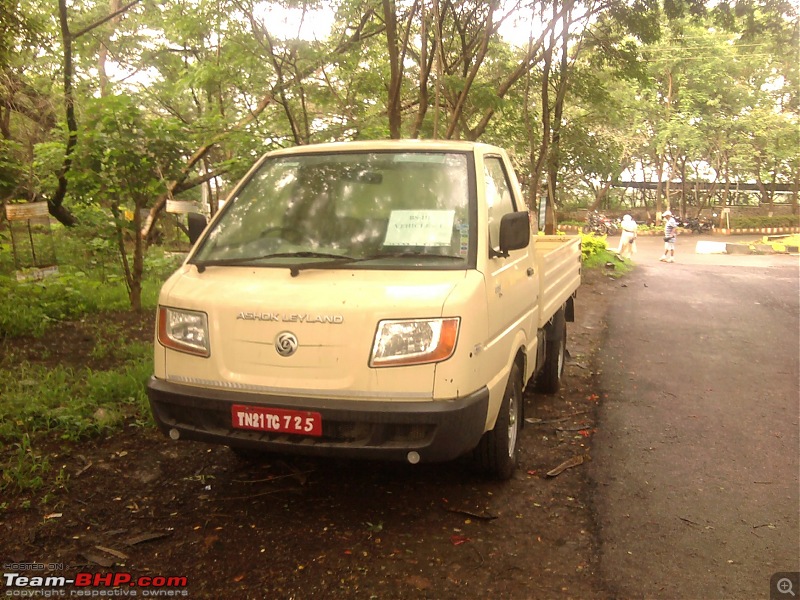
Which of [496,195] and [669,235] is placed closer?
[496,195]

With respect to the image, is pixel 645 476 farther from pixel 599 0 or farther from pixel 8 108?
pixel 599 0

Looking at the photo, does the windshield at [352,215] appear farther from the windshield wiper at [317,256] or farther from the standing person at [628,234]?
the standing person at [628,234]

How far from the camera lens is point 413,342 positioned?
3057mm

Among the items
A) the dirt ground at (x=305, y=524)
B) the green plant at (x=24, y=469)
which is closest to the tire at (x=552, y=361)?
the dirt ground at (x=305, y=524)

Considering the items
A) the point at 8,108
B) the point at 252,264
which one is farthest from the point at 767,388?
the point at 8,108

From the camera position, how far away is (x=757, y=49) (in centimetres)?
3144

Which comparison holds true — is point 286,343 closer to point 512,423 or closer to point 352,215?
point 352,215

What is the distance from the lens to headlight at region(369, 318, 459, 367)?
3041 mm

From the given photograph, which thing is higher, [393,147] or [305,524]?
[393,147]

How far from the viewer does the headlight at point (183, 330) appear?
3.29 metres

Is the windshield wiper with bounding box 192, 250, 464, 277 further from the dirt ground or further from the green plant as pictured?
the green plant

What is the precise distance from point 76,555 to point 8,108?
23.2ft

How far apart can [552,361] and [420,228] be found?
2649mm

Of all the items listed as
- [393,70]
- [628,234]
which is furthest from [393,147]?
[628,234]
